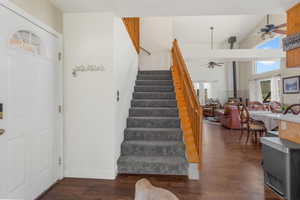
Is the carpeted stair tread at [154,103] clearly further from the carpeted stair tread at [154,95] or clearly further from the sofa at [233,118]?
the sofa at [233,118]

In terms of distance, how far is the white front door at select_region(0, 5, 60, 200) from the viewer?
5.41 feet

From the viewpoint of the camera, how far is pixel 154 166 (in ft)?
8.52

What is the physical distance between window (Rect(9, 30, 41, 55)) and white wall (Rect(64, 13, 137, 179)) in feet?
1.68

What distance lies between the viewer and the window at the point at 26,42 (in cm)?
177

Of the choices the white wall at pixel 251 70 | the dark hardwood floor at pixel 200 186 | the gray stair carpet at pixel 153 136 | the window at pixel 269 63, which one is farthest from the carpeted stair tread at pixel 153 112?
the window at pixel 269 63

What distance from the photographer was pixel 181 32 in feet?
30.1

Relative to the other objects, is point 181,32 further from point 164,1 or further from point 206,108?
point 164,1

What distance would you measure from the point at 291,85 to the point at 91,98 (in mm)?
6749

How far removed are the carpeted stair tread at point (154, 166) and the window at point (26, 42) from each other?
A: 196 centimetres

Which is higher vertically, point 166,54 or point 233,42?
point 233,42

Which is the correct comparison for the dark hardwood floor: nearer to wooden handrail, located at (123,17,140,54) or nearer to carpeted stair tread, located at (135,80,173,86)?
carpeted stair tread, located at (135,80,173,86)

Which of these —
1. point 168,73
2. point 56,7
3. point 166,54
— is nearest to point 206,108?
point 166,54

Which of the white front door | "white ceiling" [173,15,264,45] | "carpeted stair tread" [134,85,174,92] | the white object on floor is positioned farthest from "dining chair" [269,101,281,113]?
the white front door

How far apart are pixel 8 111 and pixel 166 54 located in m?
5.90
